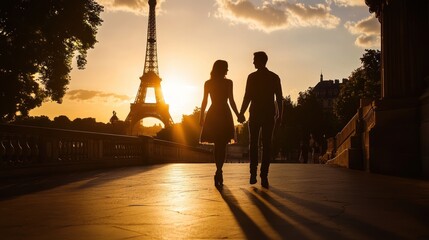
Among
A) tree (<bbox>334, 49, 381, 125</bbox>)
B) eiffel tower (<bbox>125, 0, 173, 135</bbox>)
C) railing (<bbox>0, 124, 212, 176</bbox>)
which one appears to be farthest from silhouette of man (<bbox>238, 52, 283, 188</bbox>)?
eiffel tower (<bbox>125, 0, 173, 135</bbox>)

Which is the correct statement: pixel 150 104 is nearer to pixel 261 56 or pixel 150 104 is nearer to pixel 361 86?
pixel 361 86

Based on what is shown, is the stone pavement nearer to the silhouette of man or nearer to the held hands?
the silhouette of man

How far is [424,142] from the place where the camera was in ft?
28.3

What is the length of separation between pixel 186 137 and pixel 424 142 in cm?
7332

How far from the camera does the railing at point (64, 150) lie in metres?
9.69

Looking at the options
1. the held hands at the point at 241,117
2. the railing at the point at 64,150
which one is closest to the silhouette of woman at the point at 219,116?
the held hands at the point at 241,117

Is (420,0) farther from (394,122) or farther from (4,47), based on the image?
(4,47)

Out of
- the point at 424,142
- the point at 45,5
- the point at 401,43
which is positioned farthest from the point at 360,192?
the point at 45,5

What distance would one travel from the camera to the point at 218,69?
7023 millimetres

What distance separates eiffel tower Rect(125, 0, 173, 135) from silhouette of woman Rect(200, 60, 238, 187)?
63.2 m

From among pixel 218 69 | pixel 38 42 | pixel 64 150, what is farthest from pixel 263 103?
pixel 38 42

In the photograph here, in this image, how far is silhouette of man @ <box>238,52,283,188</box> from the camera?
677cm

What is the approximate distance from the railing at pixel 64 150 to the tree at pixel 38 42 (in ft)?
23.2

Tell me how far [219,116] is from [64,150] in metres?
6.45
